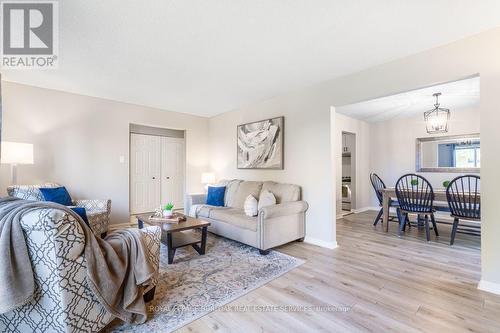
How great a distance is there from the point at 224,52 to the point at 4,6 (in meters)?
1.83

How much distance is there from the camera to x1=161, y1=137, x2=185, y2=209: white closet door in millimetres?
5727

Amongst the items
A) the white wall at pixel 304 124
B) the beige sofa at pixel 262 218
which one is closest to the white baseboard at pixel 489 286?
the white wall at pixel 304 124

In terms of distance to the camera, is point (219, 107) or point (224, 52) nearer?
point (224, 52)

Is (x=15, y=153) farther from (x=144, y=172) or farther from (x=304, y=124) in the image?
(x=304, y=124)

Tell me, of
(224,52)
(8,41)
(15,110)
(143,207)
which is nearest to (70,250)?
(224,52)

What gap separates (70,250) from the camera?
53.3 inches

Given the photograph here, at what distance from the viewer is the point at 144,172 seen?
5402mm

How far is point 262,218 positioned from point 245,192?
1.18 m

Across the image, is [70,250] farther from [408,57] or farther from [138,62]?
[408,57]

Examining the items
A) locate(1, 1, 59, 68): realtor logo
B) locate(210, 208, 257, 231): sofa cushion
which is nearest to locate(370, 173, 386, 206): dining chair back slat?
locate(210, 208, 257, 231): sofa cushion

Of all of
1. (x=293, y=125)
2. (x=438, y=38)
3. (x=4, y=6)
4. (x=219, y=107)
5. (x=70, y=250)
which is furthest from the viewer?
(x=219, y=107)

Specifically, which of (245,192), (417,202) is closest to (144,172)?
(245,192)

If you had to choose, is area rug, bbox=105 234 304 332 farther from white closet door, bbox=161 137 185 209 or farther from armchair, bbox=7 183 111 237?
white closet door, bbox=161 137 185 209

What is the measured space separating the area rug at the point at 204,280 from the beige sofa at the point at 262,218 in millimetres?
195
